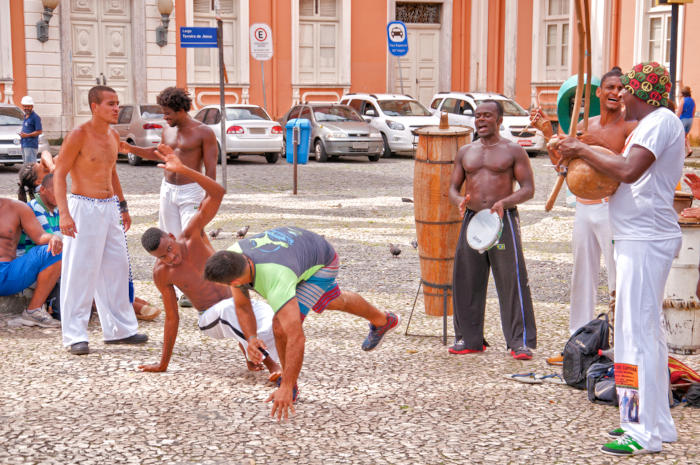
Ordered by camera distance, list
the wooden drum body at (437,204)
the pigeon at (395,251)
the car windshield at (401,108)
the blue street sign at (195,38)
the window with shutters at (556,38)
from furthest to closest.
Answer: the window with shutters at (556,38)
the car windshield at (401,108)
the blue street sign at (195,38)
the pigeon at (395,251)
the wooden drum body at (437,204)

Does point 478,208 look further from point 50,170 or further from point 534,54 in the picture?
point 534,54

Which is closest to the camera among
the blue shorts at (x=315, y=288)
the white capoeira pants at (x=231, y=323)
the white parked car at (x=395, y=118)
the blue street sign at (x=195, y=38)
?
the blue shorts at (x=315, y=288)

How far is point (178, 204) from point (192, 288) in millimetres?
1831

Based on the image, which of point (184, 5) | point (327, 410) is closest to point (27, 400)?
point (327, 410)

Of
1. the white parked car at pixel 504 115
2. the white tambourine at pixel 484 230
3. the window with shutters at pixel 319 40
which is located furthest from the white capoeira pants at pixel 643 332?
the window with shutters at pixel 319 40

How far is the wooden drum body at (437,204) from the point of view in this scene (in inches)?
271

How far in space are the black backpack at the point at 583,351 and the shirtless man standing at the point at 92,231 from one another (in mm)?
3012

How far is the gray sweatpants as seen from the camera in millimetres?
6305

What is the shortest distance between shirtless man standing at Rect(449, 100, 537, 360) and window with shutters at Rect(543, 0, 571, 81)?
21.6 meters

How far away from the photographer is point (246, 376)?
5992mm

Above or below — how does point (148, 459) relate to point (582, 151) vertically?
below

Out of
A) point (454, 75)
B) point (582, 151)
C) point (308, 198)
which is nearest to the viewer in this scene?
point (582, 151)

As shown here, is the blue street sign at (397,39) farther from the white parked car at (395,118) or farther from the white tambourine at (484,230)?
the white tambourine at (484,230)

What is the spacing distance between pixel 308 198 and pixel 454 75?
15.5 m
